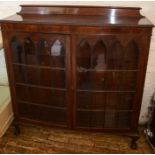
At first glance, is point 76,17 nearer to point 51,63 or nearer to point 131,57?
point 51,63

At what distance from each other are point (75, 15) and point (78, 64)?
1.50ft

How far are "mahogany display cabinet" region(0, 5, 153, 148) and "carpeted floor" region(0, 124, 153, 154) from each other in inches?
6.2

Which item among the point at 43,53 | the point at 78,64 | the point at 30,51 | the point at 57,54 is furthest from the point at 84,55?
the point at 30,51

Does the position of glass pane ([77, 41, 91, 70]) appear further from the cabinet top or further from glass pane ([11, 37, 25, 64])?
glass pane ([11, 37, 25, 64])

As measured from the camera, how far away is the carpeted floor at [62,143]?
6.30ft

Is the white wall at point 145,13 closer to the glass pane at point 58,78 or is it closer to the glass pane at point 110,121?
the glass pane at point 110,121

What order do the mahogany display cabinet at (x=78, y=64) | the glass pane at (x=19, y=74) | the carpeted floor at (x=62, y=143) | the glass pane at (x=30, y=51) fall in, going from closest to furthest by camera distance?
the mahogany display cabinet at (x=78, y=64)
the glass pane at (x=30, y=51)
the glass pane at (x=19, y=74)
the carpeted floor at (x=62, y=143)

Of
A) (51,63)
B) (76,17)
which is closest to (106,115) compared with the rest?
(51,63)

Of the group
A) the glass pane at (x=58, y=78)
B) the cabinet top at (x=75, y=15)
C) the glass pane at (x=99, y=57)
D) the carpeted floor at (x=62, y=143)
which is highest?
the cabinet top at (x=75, y=15)

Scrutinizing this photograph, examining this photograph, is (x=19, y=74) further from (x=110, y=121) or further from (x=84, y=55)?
(x=110, y=121)

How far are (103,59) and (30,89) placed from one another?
0.72 metres

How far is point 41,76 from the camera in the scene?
1.75 m

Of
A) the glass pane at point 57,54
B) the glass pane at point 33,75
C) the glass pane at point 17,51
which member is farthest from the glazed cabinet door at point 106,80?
the glass pane at point 17,51

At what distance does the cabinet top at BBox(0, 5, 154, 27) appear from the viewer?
158 cm
